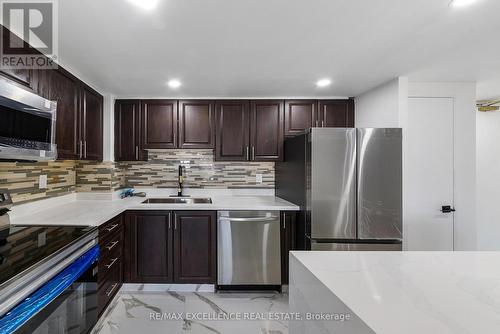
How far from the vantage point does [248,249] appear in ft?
8.57

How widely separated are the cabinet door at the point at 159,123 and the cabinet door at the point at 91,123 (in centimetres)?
47

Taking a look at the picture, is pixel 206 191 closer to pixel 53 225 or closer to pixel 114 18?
pixel 53 225

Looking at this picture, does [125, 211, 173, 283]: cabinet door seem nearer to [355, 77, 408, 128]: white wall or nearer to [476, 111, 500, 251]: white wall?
[355, 77, 408, 128]: white wall

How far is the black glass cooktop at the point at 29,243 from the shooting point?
3.79 ft

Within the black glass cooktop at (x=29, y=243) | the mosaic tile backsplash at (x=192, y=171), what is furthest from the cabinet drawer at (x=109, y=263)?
the mosaic tile backsplash at (x=192, y=171)

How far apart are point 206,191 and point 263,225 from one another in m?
1.05

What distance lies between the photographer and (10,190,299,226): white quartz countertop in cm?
194

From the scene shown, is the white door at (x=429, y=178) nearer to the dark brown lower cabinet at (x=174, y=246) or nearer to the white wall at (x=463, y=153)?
the white wall at (x=463, y=153)

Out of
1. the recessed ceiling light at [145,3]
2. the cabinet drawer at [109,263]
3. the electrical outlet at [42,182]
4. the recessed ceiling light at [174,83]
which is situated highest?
the recessed ceiling light at [174,83]

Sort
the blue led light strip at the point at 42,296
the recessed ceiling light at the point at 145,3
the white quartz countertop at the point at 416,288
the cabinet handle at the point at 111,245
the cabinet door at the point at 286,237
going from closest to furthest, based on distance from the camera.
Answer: the white quartz countertop at the point at 416,288 < the blue led light strip at the point at 42,296 < the recessed ceiling light at the point at 145,3 < the cabinet handle at the point at 111,245 < the cabinet door at the point at 286,237

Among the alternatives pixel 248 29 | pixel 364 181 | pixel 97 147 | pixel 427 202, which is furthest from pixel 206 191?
pixel 427 202

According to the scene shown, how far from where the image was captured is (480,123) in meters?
3.34

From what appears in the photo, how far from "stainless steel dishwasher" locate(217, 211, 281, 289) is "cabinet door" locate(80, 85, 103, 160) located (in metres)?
1.50

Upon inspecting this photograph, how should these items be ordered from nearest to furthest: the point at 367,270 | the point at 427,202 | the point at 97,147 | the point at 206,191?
the point at 367,270, the point at 427,202, the point at 97,147, the point at 206,191
